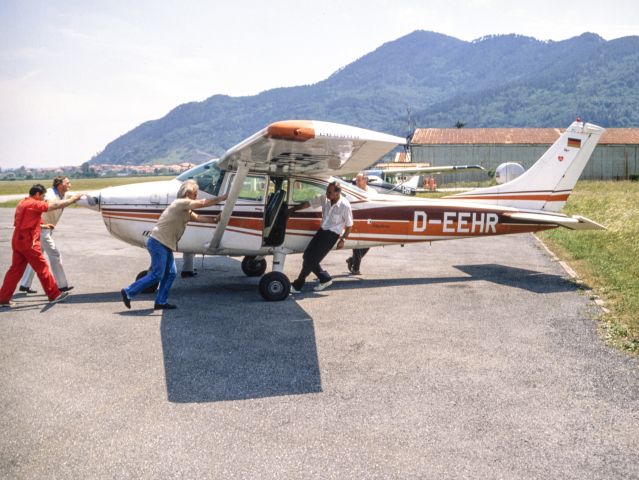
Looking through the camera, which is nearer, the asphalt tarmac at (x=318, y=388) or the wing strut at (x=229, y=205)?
the asphalt tarmac at (x=318, y=388)

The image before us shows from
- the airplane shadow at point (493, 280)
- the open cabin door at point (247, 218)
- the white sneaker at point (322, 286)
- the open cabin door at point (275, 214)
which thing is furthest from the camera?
the white sneaker at point (322, 286)

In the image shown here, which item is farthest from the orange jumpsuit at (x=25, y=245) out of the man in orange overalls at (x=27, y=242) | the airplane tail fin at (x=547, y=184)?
Answer: the airplane tail fin at (x=547, y=184)

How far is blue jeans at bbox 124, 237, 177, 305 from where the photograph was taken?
7578mm

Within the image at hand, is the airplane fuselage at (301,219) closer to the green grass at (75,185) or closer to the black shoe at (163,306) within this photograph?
the black shoe at (163,306)

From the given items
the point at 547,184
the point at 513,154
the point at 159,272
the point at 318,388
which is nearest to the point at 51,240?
the point at 159,272

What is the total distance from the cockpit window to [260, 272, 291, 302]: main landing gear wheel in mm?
1787

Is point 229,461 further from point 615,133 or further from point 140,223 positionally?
point 615,133

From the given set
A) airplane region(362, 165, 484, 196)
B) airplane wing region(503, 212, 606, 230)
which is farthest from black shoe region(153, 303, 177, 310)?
airplane region(362, 165, 484, 196)

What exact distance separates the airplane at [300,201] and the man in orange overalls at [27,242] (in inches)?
38.4

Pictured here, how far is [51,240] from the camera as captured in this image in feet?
28.5

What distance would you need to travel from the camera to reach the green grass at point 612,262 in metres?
6.59

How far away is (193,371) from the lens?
5242 millimetres

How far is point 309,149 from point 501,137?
55.9m

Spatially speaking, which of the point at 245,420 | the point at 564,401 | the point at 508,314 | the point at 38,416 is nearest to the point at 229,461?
the point at 245,420
